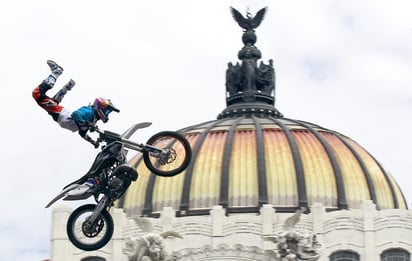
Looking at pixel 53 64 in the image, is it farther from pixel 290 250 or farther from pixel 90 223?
pixel 290 250

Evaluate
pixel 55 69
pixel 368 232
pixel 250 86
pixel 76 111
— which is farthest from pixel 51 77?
pixel 250 86

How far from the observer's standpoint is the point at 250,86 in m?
134

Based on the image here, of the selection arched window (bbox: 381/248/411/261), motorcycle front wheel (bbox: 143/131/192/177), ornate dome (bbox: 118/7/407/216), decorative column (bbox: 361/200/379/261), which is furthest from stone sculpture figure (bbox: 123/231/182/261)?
motorcycle front wheel (bbox: 143/131/192/177)

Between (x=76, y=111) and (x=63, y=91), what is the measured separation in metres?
0.64

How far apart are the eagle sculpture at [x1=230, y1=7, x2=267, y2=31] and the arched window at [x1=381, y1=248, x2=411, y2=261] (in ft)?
109

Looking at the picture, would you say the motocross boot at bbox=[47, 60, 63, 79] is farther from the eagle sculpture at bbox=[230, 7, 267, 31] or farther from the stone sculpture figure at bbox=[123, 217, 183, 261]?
the eagle sculpture at bbox=[230, 7, 267, 31]

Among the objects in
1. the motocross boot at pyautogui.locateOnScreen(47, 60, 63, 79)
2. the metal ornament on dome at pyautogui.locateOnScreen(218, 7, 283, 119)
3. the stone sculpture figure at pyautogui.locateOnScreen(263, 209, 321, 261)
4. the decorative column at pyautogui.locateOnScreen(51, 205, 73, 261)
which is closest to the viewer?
the motocross boot at pyautogui.locateOnScreen(47, 60, 63, 79)

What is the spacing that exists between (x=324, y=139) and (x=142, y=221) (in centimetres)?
1995

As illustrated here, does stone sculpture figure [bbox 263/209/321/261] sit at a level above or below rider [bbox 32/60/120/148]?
above

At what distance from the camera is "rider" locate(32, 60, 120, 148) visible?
133 ft

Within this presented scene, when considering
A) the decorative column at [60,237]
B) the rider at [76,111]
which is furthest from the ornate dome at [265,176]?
the rider at [76,111]

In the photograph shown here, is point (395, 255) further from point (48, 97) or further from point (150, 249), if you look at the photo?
point (48, 97)

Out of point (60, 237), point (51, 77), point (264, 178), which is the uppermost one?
point (264, 178)

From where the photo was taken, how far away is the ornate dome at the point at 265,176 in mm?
118438
